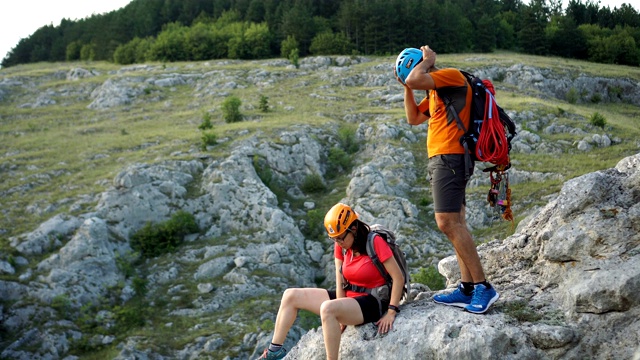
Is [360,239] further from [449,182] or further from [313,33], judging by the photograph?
[313,33]

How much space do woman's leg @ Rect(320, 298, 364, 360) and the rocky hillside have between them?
0.39 m

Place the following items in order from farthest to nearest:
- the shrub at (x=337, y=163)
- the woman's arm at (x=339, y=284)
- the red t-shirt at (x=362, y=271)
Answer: the shrub at (x=337, y=163) < the woman's arm at (x=339, y=284) < the red t-shirt at (x=362, y=271)

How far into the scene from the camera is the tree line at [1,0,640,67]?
64.8m

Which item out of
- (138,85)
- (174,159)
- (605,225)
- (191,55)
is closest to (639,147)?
(174,159)

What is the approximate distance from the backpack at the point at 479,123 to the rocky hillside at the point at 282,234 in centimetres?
146

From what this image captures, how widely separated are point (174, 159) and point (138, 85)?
73.5ft

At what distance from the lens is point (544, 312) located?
725cm

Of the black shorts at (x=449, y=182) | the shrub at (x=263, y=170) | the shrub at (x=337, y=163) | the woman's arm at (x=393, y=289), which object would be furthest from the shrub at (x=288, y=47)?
the woman's arm at (x=393, y=289)

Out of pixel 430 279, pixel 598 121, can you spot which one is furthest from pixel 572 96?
pixel 430 279

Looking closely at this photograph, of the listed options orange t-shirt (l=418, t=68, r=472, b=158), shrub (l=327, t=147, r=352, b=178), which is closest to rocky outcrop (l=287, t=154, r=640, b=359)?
orange t-shirt (l=418, t=68, r=472, b=158)

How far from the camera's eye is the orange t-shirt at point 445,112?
720 cm

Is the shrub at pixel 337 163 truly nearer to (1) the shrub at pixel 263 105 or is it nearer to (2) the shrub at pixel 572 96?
(1) the shrub at pixel 263 105

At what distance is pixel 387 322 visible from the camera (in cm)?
749

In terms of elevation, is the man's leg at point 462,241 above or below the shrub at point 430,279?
above
